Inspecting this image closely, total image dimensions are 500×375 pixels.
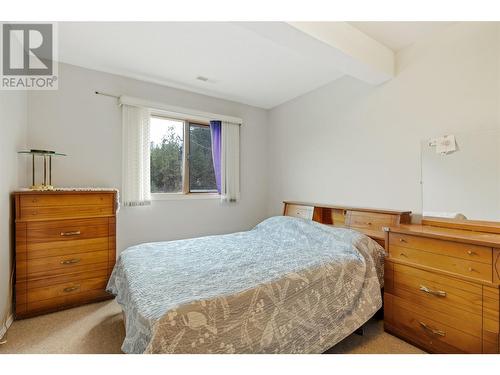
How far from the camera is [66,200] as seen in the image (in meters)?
2.21

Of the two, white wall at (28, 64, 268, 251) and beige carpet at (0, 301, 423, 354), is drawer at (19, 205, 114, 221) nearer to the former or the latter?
white wall at (28, 64, 268, 251)

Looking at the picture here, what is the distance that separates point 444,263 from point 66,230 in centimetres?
305

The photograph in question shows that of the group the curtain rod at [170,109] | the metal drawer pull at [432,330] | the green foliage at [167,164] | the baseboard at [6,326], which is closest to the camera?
the metal drawer pull at [432,330]

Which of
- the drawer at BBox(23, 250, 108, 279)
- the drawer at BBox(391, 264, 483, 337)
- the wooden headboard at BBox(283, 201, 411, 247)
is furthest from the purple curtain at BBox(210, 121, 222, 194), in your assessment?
the drawer at BBox(391, 264, 483, 337)

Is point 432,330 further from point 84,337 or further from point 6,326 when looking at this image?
point 6,326

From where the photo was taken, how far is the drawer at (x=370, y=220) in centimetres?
225

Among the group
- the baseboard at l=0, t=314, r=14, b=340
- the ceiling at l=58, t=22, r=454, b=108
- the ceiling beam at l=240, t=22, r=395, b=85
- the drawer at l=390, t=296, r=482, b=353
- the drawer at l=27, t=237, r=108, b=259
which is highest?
the ceiling at l=58, t=22, r=454, b=108

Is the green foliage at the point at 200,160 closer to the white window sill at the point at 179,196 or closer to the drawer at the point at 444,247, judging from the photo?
the white window sill at the point at 179,196

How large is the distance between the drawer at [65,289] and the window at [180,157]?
1.20m

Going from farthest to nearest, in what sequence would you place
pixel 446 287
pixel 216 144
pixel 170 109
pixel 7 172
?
1. pixel 216 144
2. pixel 170 109
3. pixel 7 172
4. pixel 446 287

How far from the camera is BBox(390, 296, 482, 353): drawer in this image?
1.45m

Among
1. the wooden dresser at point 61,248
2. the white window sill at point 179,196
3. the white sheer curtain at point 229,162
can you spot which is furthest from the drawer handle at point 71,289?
the white sheer curtain at point 229,162

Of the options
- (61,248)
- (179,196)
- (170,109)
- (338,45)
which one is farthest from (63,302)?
(338,45)

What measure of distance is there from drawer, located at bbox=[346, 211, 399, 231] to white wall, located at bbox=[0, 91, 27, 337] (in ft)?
10.1
